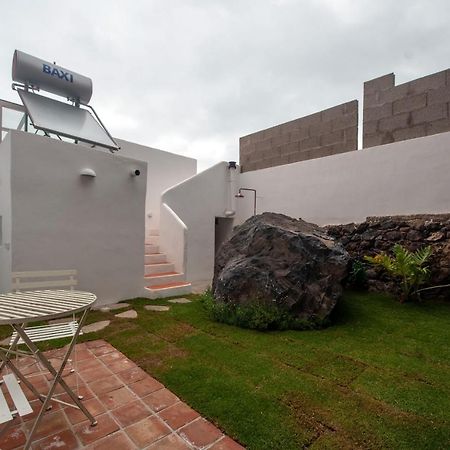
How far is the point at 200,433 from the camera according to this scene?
2092 mm

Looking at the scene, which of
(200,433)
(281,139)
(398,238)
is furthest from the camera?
(281,139)

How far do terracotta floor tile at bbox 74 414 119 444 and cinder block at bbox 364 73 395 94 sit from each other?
319 inches

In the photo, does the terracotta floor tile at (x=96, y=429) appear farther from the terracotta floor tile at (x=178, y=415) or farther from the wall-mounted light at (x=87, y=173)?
the wall-mounted light at (x=87, y=173)

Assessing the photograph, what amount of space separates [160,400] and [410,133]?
282 inches

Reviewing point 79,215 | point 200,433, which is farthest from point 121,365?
point 79,215

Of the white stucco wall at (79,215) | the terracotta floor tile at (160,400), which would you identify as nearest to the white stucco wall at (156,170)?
the white stucco wall at (79,215)

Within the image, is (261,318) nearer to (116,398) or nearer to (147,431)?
(116,398)

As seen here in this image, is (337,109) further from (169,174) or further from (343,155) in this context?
(169,174)

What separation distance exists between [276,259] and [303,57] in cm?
518

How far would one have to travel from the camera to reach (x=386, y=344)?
12.4 feet

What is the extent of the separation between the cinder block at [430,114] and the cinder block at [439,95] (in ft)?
0.26

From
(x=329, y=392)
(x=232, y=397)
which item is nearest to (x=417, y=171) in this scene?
(x=329, y=392)

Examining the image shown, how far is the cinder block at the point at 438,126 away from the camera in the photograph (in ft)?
19.3

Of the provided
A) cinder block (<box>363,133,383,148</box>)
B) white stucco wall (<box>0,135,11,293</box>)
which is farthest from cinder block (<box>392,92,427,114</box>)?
white stucco wall (<box>0,135,11,293</box>)
